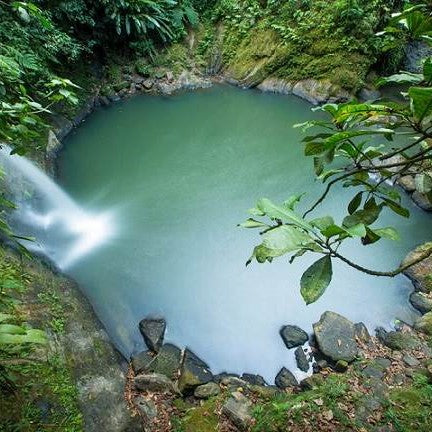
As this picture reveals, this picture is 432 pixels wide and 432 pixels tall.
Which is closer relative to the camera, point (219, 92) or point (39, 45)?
point (39, 45)

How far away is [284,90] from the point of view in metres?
7.80

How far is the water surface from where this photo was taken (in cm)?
331

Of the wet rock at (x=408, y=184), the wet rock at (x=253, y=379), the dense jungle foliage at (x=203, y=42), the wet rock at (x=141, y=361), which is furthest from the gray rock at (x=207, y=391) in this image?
the wet rock at (x=408, y=184)

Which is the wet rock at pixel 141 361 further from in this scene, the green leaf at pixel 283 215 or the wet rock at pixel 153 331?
the green leaf at pixel 283 215

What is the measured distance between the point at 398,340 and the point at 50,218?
12.2 feet

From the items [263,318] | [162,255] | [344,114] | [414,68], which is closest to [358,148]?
[344,114]

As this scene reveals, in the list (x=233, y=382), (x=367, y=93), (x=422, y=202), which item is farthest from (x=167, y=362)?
(x=367, y=93)

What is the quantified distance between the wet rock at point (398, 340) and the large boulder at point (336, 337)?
0.88 ft

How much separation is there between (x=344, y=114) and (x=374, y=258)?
3.61 m

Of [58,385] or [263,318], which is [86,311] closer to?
[58,385]

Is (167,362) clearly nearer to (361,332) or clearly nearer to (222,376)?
(222,376)

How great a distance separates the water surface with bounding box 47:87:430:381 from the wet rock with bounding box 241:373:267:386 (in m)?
0.06

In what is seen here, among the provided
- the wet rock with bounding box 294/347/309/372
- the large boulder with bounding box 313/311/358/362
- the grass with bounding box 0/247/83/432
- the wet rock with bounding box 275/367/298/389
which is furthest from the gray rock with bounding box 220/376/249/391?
the grass with bounding box 0/247/83/432

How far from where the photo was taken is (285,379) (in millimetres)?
2879
